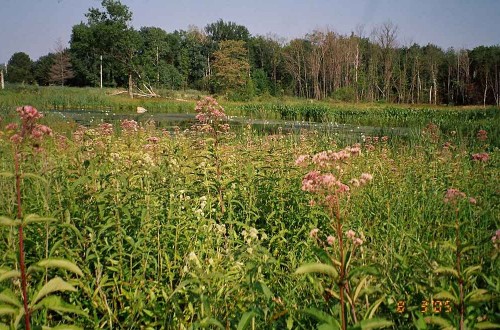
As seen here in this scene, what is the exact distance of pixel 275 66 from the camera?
6500 centimetres

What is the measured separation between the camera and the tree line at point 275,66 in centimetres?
4784

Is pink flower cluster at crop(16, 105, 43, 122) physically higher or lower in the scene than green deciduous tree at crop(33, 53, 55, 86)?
lower

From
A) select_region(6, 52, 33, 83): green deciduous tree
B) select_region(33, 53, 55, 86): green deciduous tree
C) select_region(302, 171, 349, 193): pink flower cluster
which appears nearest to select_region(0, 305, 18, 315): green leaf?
select_region(302, 171, 349, 193): pink flower cluster

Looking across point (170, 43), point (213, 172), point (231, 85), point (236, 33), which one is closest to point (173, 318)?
point (213, 172)

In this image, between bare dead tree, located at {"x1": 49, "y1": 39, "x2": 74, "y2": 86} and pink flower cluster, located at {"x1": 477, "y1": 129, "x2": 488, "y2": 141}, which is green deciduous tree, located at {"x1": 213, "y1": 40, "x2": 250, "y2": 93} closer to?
bare dead tree, located at {"x1": 49, "y1": 39, "x2": 74, "y2": 86}

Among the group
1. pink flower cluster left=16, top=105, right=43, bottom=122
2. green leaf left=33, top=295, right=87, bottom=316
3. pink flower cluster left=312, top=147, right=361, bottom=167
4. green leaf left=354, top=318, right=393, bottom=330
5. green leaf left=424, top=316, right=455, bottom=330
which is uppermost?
pink flower cluster left=16, top=105, right=43, bottom=122

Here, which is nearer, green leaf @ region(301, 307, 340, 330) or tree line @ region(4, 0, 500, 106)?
green leaf @ region(301, 307, 340, 330)

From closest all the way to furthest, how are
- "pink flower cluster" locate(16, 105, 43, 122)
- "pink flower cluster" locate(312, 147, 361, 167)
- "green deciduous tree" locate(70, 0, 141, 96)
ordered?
"pink flower cluster" locate(16, 105, 43, 122) → "pink flower cluster" locate(312, 147, 361, 167) → "green deciduous tree" locate(70, 0, 141, 96)

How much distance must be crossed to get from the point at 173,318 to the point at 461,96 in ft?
185

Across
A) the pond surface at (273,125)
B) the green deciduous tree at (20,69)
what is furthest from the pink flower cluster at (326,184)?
the green deciduous tree at (20,69)

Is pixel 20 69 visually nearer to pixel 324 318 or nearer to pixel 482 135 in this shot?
pixel 482 135

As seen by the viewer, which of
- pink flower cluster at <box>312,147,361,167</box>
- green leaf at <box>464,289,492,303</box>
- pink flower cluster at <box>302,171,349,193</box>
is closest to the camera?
green leaf at <box>464,289,492,303</box>

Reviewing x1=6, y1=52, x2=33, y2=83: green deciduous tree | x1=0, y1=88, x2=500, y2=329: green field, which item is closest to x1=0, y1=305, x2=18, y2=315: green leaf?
x1=0, y1=88, x2=500, y2=329: green field

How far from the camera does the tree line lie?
157 ft
